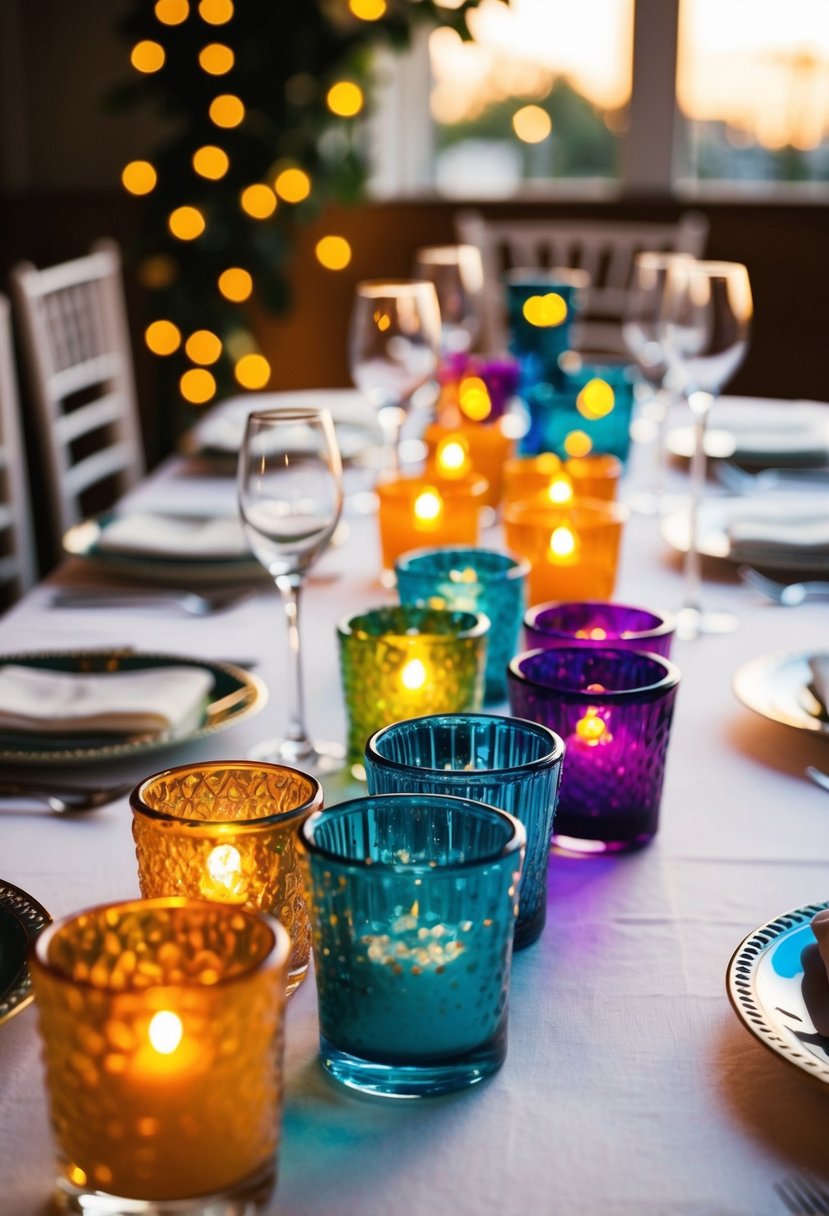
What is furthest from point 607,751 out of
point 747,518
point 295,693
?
point 747,518

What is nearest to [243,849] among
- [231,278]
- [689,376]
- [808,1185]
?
[808,1185]

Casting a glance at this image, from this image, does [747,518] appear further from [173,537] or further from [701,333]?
[173,537]

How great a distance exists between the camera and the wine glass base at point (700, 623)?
1264 millimetres

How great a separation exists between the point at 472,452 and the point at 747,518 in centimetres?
32

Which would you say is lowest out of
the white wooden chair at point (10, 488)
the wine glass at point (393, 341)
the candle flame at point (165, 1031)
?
the white wooden chair at point (10, 488)

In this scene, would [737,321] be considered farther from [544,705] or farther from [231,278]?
[231,278]

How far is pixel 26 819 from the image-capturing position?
0.89 m

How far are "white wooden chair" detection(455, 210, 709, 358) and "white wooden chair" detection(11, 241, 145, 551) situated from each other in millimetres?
919

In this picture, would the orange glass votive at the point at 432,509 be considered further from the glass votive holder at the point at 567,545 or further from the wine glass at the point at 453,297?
the wine glass at the point at 453,297

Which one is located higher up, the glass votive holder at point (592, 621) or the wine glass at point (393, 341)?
the wine glass at point (393, 341)

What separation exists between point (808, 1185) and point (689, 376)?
0.97 m

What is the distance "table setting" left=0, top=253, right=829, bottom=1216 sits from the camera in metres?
0.50

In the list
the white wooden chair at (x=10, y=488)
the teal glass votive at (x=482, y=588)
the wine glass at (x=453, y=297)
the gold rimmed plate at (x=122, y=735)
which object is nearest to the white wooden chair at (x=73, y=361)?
the white wooden chair at (x=10, y=488)

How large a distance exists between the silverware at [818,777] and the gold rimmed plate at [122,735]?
386 millimetres
